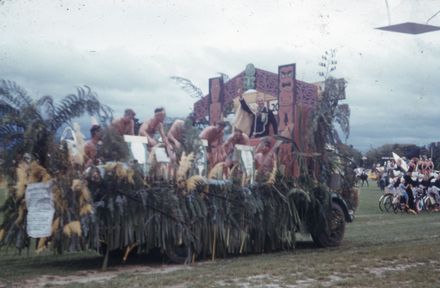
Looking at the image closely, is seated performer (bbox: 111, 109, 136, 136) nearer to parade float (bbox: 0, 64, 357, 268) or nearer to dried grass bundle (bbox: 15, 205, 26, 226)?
parade float (bbox: 0, 64, 357, 268)

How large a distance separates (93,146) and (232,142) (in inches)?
120

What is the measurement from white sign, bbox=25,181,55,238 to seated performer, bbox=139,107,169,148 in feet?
6.93

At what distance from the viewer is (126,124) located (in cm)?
1023

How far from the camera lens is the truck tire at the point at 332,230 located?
41.6 ft

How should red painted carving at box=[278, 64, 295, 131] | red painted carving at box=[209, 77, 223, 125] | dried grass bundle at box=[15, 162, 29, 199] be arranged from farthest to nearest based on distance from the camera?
1. red painted carving at box=[209, 77, 223, 125]
2. red painted carving at box=[278, 64, 295, 131]
3. dried grass bundle at box=[15, 162, 29, 199]

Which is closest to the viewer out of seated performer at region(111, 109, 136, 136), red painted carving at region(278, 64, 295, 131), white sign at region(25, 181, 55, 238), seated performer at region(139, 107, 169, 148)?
white sign at region(25, 181, 55, 238)

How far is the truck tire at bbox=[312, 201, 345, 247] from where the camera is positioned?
1268 cm

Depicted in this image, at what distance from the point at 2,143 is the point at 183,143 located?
9.88 ft

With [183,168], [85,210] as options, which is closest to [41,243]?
[85,210]

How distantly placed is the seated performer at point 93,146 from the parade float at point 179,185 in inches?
4.3

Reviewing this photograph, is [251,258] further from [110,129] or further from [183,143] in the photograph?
[110,129]

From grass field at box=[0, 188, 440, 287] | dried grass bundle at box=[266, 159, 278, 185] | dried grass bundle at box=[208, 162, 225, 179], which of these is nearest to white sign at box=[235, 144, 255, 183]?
dried grass bundle at box=[266, 159, 278, 185]

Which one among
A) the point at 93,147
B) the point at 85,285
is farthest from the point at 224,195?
the point at 85,285

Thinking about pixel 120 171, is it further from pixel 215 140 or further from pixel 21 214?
pixel 215 140
